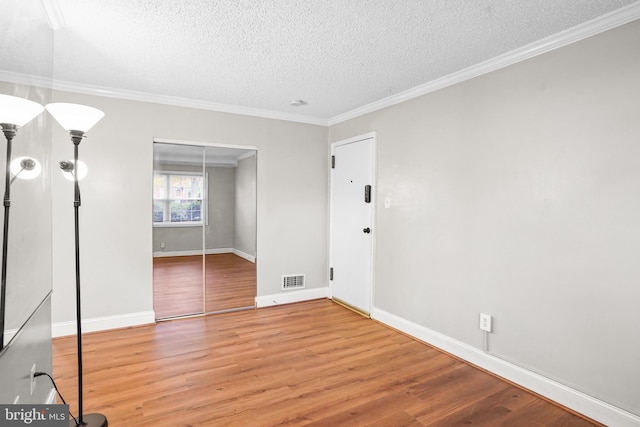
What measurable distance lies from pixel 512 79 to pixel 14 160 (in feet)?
10.5

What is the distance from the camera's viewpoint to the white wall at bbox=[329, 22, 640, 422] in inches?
80.8

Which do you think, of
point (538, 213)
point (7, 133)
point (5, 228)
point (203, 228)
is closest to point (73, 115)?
point (7, 133)

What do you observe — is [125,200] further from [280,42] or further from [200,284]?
[280,42]

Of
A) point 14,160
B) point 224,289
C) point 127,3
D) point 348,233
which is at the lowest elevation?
point 224,289

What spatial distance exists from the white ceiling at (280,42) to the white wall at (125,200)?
0.40m

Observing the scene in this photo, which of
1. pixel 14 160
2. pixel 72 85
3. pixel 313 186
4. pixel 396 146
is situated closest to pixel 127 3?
pixel 14 160

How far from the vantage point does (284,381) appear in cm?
256

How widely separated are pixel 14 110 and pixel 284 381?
2.30m

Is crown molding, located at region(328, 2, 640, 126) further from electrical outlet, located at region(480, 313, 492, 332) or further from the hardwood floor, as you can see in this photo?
the hardwood floor

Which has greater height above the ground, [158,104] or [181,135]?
[158,104]

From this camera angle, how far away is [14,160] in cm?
146

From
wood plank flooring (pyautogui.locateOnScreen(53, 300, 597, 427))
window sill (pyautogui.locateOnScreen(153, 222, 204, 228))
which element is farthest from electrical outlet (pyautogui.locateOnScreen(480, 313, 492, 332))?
window sill (pyautogui.locateOnScreen(153, 222, 204, 228))

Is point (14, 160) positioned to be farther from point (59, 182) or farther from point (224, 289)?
point (224, 289)

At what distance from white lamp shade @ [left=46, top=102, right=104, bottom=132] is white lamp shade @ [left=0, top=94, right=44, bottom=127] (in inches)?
11.5
